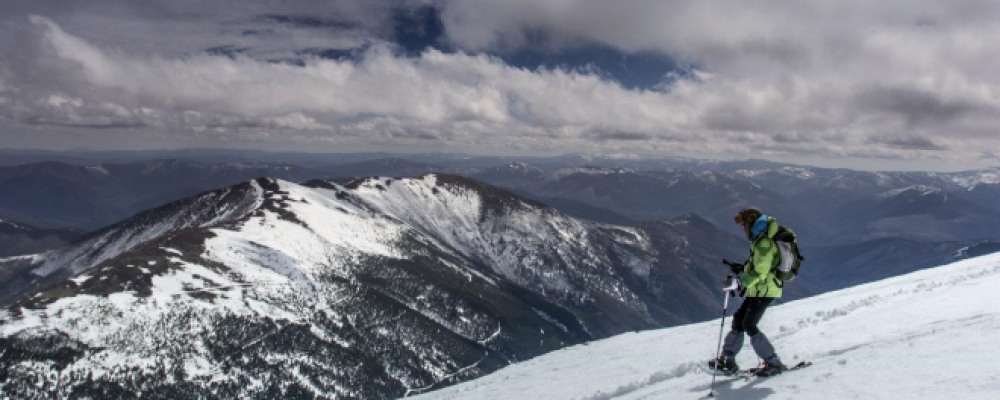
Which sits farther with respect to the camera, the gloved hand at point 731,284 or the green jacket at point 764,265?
the gloved hand at point 731,284

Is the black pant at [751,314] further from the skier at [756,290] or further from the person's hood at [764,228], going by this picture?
the person's hood at [764,228]

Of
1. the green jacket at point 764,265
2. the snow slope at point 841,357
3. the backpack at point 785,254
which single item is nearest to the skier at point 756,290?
the green jacket at point 764,265

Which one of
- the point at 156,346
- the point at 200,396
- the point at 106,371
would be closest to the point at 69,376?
the point at 106,371

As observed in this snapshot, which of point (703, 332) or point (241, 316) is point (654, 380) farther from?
point (241, 316)

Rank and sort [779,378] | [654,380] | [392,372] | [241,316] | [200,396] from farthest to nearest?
1. [392,372]
2. [241,316]
3. [200,396]
4. [654,380]
5. [779,378]

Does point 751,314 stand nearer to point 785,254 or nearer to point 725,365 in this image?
point 725,365

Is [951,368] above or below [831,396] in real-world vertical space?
above

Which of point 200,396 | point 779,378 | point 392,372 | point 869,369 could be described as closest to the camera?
point 869,369

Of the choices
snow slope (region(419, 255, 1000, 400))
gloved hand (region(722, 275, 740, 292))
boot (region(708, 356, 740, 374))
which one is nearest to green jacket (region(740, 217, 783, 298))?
gloved hand (region(722, 275, 740, 292))
